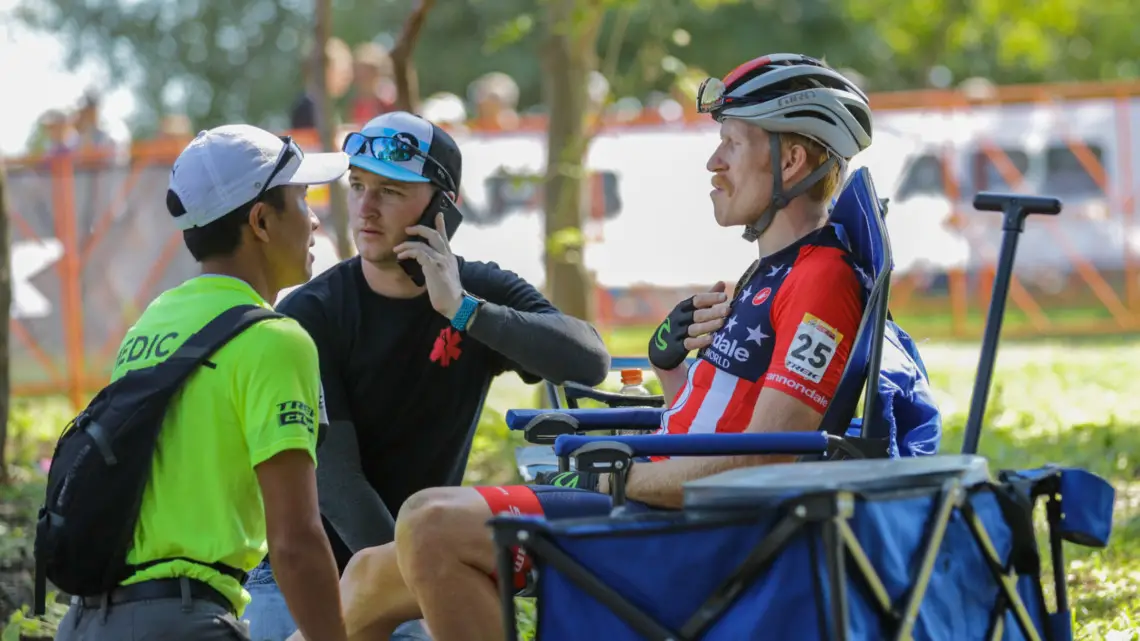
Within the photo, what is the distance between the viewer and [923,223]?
16.3 meters

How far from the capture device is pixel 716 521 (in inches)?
130

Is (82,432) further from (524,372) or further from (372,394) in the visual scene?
(524,372)

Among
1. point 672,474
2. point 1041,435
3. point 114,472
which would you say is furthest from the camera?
point 1041,435

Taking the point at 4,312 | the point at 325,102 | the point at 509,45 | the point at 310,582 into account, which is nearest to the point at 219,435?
the point at 310,582

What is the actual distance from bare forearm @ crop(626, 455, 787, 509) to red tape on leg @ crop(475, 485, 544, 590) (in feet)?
0.79

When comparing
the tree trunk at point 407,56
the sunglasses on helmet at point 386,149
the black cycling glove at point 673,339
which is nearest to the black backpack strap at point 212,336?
the black cycling glove at point 673,339

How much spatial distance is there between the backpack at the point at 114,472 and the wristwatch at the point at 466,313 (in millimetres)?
1331

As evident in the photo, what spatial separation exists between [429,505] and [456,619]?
10.2 inches

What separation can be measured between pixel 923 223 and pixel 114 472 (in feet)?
44.4

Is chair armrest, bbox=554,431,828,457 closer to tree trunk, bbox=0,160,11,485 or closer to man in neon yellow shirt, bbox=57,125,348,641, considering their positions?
man in neon yellow shirt, bbox=57,125,348,641

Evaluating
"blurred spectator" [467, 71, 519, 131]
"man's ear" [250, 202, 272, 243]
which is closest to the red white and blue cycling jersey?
"man's ear" [250, 202, 272, 243]

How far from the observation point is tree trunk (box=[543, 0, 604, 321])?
32.7 ft

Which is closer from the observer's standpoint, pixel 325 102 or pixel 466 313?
pixel 466 313

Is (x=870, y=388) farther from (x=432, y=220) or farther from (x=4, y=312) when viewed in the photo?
(x=4, y=312)
